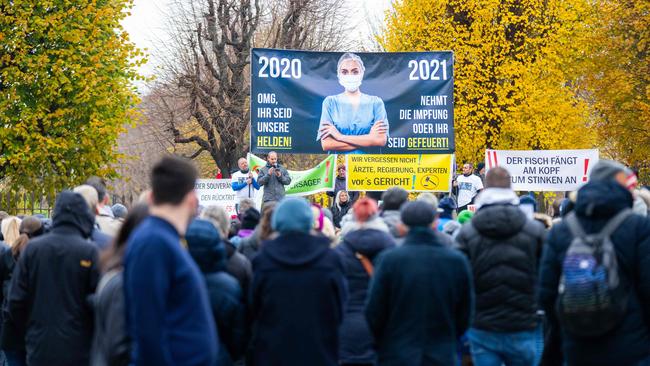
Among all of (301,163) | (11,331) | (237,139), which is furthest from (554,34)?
(11,331)

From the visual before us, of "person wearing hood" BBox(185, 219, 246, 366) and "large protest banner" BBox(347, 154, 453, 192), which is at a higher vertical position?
"large protest banner" BBox(347, 154, 453, 192)

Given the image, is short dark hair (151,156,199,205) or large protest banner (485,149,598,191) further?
large protest banner (485,149,598,191)

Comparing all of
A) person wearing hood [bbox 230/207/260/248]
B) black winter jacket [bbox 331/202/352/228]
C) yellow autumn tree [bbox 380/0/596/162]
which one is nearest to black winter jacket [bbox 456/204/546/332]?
person wearing hood [bbox 230/207/260/248]

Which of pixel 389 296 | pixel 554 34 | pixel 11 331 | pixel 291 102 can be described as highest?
pixel 554 34

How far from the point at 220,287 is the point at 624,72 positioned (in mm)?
29334

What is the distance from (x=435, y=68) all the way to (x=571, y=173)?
131 inches

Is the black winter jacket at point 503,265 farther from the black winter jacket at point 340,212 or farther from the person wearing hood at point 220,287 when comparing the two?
the black winter jacket at point 340,212

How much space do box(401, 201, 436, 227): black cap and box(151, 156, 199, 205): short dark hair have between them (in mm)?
2403

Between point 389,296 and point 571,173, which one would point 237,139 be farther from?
point 389,296

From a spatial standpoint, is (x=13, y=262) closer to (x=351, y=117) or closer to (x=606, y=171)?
(x=606, y=171)

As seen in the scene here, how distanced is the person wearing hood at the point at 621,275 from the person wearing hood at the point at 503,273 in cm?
123

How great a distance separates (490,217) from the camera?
8008 mm

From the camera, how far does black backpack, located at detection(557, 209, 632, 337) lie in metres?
6.40

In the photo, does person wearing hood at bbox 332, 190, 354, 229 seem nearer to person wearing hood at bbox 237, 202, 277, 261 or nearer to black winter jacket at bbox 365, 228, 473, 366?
person wearing hood at bbox 237, 202, 277, 261
